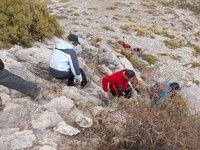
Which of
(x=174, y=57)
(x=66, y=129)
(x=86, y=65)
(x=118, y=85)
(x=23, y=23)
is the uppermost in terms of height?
(x=66, y=129)

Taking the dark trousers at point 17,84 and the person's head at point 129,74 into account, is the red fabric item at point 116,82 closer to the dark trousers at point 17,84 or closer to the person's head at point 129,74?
the person's head at point 129,74

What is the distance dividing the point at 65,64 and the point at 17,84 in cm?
161

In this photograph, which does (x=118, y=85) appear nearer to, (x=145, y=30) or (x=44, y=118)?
(x=44, y=118)

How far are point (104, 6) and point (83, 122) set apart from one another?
21.8 meters

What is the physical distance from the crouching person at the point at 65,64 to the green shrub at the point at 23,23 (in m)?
2.85

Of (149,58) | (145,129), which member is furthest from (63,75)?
(149,58)

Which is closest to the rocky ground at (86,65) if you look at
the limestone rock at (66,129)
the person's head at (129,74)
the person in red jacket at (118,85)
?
the limestone rock at (66,129)

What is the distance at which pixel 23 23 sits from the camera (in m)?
15.5

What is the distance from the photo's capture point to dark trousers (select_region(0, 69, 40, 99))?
33.0 ft

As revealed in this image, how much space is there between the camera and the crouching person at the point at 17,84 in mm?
10047

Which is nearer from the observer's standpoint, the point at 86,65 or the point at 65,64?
the point at 65,64

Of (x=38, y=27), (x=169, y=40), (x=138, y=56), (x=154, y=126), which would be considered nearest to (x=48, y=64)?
(x=38, y=27)

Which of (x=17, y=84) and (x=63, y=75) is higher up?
(x=17, y=84)

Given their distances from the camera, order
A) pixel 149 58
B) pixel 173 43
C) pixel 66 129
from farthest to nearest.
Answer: pixel 173 43, pixel 149 58, pixel 66 129
